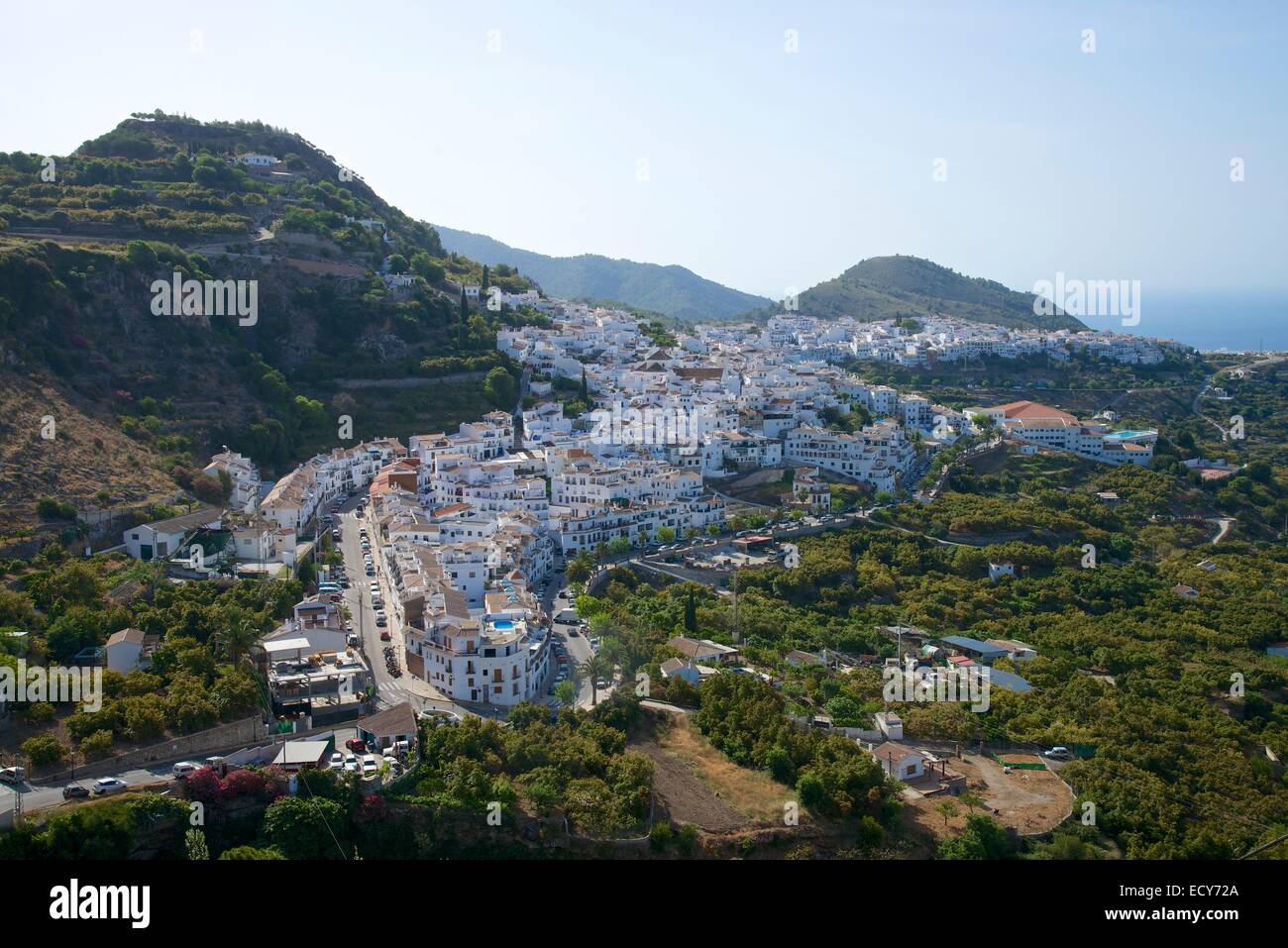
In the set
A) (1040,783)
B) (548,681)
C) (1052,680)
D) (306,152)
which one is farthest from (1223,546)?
(306,152)

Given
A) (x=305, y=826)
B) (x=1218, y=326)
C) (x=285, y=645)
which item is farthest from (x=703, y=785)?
(x=1218, y=326)

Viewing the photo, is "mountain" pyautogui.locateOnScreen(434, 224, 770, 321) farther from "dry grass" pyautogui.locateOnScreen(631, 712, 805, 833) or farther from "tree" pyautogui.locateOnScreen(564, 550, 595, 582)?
"dry grass" pyautogui.locateOnScreen(631, 712, 805, 833)

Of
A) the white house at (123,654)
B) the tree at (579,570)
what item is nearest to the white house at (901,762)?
the tree at (579,570)

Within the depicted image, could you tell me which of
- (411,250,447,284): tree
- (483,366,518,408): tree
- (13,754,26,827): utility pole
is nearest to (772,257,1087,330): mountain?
(411,250,447,284): tree

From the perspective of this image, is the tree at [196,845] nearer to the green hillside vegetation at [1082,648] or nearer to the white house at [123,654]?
the white house at [123,654]
